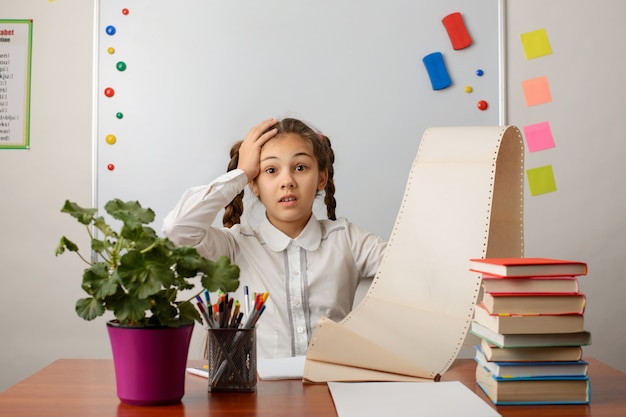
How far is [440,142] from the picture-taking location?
5.69 ft

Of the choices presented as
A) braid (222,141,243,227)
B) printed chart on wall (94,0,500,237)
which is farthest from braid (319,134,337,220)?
printed chart on wall (94,0,500,237)

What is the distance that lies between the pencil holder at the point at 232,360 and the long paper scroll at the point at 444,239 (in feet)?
1.08

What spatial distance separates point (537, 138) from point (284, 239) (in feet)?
4.17

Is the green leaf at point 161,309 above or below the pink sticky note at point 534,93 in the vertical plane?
below

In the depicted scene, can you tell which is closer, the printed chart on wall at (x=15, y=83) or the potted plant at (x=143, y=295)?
the potted plant at (x=143, y=295)

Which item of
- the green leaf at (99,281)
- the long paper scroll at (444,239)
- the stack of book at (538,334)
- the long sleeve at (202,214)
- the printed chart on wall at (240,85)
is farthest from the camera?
the printed chart on wall at (240,85)

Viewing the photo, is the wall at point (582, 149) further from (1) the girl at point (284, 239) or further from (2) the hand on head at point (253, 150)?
(2) the hand on head at point (253, 150)

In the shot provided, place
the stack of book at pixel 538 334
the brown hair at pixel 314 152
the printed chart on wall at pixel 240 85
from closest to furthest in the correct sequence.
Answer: the stack of book at pixel 538 334, the brown hair at pixel 314 152, the printed chart on wall at pixel 240 85

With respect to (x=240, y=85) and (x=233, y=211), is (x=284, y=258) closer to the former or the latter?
(x=233, y=211)

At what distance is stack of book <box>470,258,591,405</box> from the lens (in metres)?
1.07

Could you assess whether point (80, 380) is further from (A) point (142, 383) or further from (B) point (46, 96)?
(B) point (46, 96)

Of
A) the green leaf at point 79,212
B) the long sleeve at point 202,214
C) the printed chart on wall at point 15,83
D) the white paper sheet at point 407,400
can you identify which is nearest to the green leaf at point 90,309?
the green leaf at point 79,212

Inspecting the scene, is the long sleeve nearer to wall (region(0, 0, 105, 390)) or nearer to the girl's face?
the girl's face

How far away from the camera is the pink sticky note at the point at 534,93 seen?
2.68 metres
